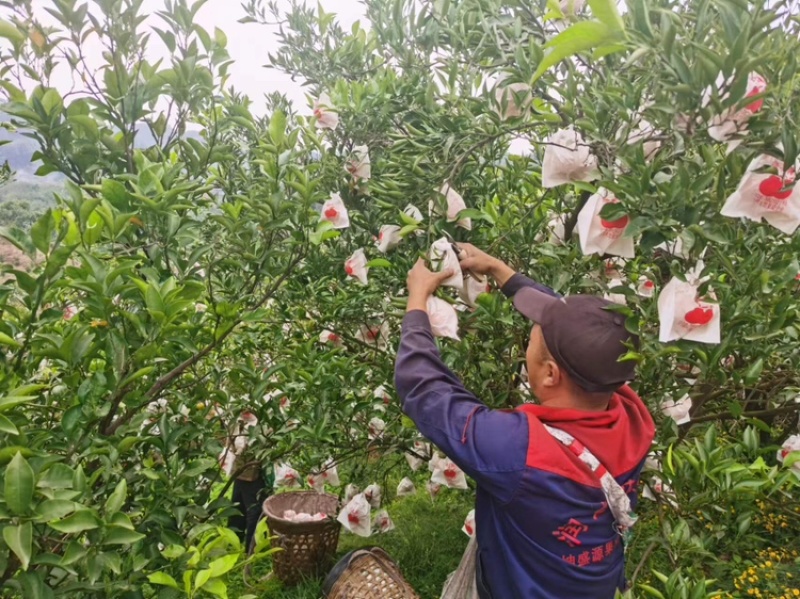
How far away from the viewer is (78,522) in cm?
81

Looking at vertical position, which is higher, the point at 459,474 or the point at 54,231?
the point at 54,231

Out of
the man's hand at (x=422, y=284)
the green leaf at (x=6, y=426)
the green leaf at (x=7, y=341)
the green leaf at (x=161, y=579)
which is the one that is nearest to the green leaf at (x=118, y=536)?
the green leaf at (x=161, y=579)

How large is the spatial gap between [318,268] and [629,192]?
3.56 feet

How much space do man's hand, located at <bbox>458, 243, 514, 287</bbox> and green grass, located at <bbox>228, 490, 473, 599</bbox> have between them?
203cm

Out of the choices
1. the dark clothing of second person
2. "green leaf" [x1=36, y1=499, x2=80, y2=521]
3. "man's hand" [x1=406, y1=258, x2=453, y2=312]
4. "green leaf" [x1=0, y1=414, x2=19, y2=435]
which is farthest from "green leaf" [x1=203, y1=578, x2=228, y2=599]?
→ the dark clothing of second person

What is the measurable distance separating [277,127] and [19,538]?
1.02 meters

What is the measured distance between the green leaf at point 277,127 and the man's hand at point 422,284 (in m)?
0.48

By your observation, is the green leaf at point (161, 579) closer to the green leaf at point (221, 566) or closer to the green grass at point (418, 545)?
the green leaf at point (221, 566)

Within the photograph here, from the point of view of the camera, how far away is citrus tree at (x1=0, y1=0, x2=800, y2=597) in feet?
3.18

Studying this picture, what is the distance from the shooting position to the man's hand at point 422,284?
1.31m

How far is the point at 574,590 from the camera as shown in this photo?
4.04ft

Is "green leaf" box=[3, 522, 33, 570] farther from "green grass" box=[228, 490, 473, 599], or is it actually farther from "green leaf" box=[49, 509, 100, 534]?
"green grass" box=[228, 490, 473, 599]

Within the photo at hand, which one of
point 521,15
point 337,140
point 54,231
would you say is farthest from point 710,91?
point 337,140

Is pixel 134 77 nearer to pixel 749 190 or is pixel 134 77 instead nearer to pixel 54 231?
pixel 54 231
